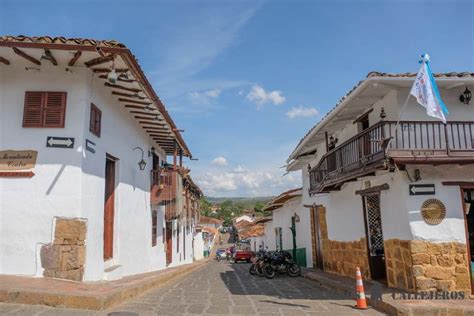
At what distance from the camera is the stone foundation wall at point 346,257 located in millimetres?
11430

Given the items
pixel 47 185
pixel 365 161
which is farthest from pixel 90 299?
pixel 365 161

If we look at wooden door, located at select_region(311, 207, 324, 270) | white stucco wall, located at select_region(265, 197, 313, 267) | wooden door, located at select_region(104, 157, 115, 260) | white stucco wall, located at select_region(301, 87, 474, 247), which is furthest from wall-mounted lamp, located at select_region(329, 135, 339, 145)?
wooden door, located at select_region(104, 157, 115, 260)

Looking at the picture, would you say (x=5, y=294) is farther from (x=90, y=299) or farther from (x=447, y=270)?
(x=447, y=270)

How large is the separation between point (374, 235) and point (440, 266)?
2901 millimetres

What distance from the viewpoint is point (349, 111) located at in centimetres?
1128

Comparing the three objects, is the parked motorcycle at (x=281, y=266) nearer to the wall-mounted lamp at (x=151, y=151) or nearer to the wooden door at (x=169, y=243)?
the wooden door at (x=169, y=243)

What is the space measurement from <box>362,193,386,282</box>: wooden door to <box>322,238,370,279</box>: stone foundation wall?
196mm

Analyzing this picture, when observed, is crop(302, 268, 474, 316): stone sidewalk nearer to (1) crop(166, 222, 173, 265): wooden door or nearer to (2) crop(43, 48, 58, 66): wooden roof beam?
(2) crop(43, 48, 58, 66): wooden roof beam

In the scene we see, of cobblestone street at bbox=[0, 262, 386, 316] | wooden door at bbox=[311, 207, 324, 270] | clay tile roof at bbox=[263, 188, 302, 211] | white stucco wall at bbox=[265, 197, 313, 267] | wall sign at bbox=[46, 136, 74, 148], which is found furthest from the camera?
clay tile roof at bbox=[263, 188, 302, 211]

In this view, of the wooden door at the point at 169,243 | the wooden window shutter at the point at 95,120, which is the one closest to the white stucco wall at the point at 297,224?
the wooden door at the point at 169,243

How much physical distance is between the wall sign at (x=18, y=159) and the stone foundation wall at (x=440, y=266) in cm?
843

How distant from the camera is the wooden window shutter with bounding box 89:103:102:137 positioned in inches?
357

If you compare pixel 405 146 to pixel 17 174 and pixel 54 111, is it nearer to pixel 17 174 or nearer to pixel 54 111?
pixel 54 111

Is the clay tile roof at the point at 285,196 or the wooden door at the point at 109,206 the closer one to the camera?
the wooden door at the point at 109,206
